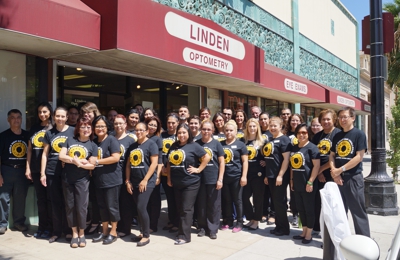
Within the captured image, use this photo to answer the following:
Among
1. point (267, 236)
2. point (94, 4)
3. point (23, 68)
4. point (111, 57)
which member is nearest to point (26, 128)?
point (23, 68)

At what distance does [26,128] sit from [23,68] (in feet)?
3.44

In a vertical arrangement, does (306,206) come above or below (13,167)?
below

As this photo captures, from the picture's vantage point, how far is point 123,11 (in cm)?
563

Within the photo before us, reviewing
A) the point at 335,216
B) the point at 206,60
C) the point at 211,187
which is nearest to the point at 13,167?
the point at 211,187

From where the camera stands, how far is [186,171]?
5398 millimetres

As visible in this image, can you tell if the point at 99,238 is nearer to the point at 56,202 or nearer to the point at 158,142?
the point at 56,202

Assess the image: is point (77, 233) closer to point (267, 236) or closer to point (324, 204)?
point (267, 236)

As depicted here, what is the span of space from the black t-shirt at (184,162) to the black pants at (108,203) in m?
0.87

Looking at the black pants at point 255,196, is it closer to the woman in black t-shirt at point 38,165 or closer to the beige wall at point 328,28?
the woman in black t-shirt at point 38,165

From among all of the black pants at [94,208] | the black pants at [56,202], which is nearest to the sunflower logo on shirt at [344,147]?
the black pants at [94,208]

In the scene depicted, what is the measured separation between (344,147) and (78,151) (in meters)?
3.62

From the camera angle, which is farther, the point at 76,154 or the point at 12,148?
the point at 12,148

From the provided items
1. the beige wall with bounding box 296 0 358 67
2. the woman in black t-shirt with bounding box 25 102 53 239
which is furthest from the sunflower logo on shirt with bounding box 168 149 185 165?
the beige wall with bounding box 296 0 358 67

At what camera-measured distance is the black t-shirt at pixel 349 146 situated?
15.9 ft
